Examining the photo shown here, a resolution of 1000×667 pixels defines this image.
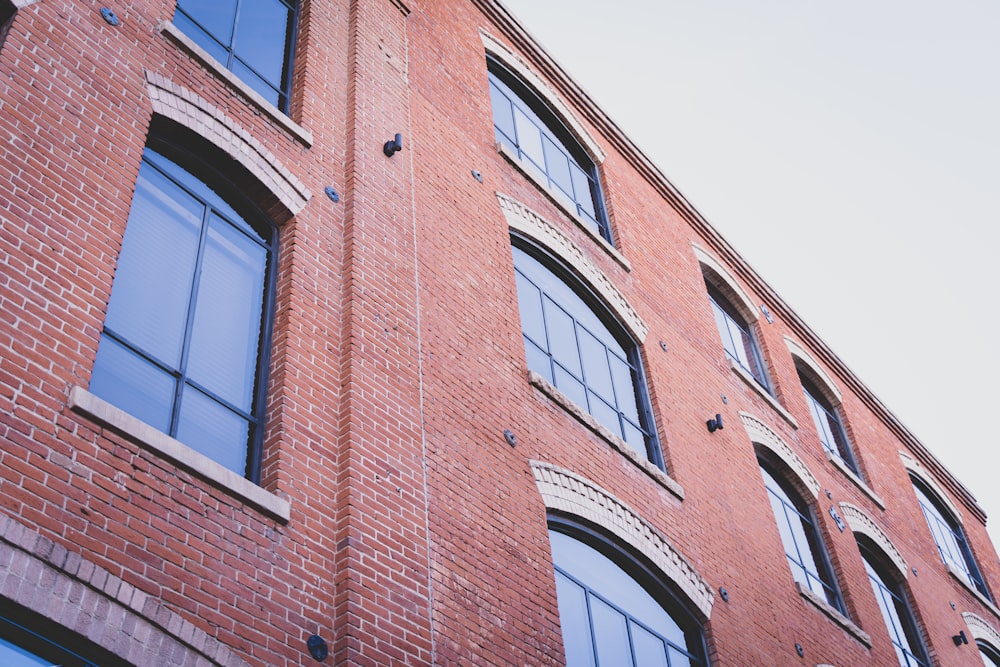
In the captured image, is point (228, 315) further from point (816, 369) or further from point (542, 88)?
point (816, 369)

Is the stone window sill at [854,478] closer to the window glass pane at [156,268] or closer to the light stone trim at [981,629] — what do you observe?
the light stone trim at [981,629]

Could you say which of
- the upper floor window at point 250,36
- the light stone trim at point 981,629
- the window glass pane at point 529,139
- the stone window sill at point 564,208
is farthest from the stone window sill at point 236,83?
the light stone trim at point 981,629

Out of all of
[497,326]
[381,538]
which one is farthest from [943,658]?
[381,538]

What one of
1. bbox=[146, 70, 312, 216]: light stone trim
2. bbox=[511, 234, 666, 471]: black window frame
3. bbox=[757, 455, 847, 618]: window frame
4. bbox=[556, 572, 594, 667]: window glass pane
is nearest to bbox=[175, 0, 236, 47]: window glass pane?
bbox=[146, 70, 312, 216]: light stone trim

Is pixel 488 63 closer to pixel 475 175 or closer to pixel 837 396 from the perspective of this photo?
pixel 475 175

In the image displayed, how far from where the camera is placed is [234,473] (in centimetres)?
662

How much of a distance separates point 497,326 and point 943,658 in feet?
37.1

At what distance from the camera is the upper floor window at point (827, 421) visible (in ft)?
63.8

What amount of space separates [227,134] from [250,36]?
207cm

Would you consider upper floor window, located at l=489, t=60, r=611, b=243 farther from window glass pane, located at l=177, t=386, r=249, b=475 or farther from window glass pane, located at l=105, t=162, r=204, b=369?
window glass pane, located at l=177, t=386, r=249, b=475

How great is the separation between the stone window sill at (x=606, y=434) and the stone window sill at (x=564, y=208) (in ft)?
10.6

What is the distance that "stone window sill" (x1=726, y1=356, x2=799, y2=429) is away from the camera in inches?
622

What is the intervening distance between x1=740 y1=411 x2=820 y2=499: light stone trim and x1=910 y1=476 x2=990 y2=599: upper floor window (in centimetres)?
666

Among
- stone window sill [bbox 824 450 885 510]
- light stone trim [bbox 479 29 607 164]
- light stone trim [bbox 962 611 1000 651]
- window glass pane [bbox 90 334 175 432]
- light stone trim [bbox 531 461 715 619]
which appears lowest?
window glass pane [bbox 90 334 175 432]
